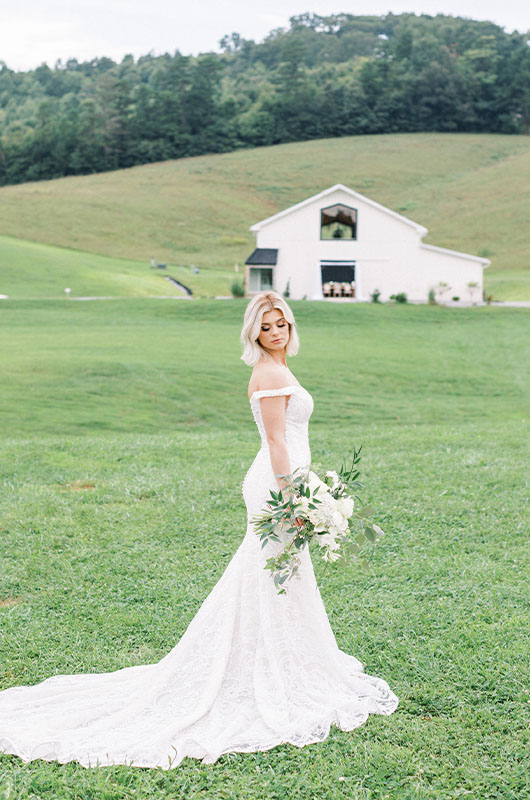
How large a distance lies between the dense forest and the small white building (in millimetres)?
69149

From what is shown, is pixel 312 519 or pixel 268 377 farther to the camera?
pixel 268 377

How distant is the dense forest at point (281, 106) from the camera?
4205 inches

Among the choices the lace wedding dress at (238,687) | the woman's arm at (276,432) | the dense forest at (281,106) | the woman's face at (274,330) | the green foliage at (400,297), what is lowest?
the lace wedding dress at (238,687)

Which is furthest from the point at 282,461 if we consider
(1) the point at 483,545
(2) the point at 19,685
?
(1) the point at 483,545

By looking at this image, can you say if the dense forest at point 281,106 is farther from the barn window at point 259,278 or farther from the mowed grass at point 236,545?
the mowed grass at point 236,545

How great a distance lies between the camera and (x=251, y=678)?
4.91m

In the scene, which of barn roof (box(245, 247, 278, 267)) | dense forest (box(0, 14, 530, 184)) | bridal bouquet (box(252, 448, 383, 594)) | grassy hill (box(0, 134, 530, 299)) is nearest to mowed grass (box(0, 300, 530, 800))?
bridal bouquet (box(252, 448, 383, 594))

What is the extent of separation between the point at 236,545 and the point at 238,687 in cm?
324

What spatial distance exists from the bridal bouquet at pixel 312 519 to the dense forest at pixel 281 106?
351ft

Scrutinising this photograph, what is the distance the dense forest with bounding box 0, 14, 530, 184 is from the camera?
10681 cm

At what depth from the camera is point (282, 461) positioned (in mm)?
4793

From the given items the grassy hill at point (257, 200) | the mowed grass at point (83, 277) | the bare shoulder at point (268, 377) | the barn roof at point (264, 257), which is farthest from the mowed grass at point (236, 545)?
the grassy hill at point (257, 200)

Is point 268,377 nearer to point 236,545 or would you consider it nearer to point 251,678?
point 251,678

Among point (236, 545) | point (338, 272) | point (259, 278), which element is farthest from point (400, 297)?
point (236, 545)
